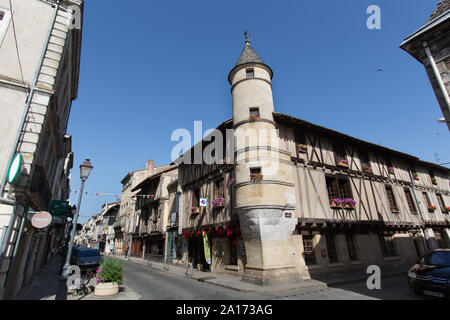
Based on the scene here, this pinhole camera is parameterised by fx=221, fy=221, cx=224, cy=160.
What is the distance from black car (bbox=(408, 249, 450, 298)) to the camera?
635cm

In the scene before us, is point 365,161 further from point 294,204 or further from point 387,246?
point 294,204

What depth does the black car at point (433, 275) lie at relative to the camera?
6.35 metres

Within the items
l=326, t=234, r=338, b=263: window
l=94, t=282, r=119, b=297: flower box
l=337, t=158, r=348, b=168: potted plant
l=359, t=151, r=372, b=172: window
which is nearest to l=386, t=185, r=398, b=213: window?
l=359, t=151, r=372, b=172: window

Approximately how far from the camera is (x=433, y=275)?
22.0 feet

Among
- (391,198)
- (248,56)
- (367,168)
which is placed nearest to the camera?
(248,56)

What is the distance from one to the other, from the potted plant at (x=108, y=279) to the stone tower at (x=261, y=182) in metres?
6.08

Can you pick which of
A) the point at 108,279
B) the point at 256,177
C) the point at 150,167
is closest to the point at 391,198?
the point at 256,177

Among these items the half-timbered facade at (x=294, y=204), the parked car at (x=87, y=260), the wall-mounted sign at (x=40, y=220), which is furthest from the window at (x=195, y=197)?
the wall-mounted sign at (x=40, y=220)

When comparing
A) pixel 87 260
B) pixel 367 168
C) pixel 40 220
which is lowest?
pixel 87 260

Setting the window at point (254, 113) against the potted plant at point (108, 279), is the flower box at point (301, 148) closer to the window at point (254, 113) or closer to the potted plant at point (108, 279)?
the window at point (254, 113)

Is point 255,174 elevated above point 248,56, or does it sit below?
below

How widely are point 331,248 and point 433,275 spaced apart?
6.92m

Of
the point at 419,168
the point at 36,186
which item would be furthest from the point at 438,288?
the point at 419,168

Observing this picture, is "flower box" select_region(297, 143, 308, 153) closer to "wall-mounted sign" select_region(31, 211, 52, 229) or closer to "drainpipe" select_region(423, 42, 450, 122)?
"drainpipe" select_region(423, 42, 450, 122)
